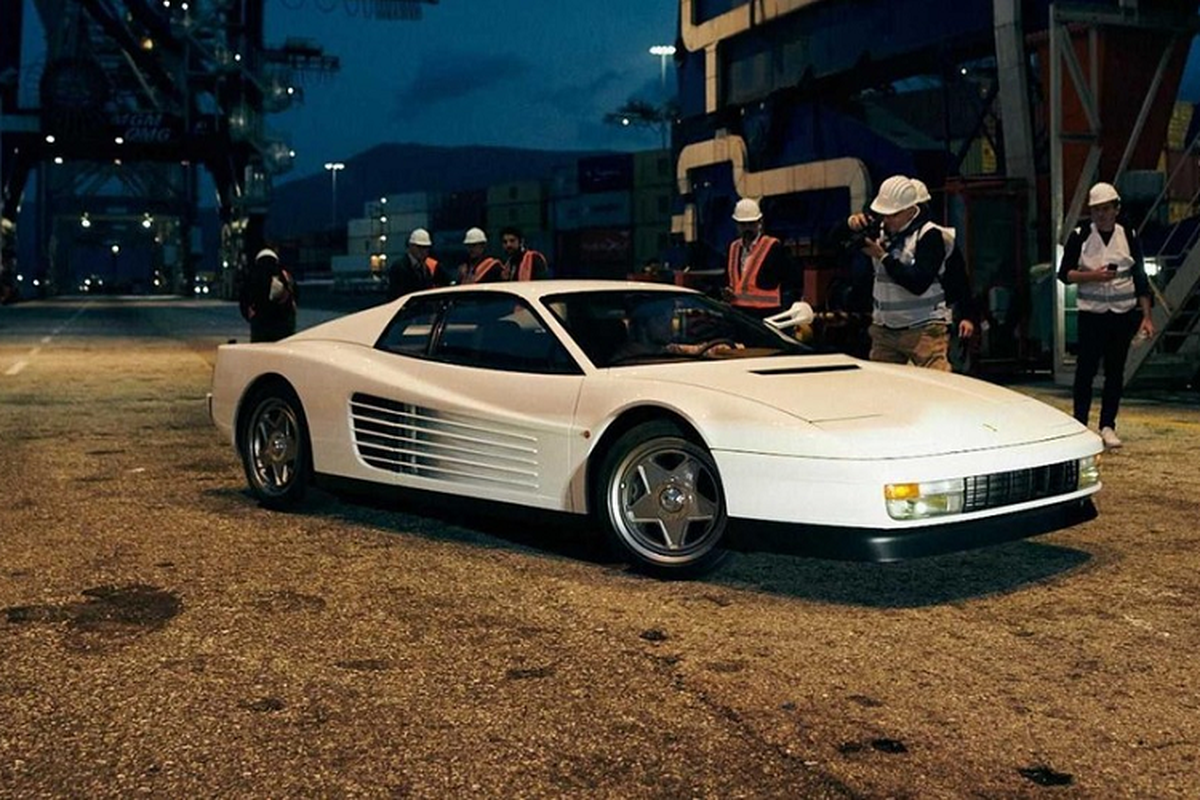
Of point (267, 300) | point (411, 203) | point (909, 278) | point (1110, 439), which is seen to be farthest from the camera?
point (411, 203)

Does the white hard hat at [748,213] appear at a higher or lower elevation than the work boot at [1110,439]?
higher

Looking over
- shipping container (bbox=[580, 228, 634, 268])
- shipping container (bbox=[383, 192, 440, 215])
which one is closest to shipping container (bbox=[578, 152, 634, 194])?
shipping container (bbox=[580, 228, 634, 268])

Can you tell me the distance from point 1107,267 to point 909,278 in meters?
2.56

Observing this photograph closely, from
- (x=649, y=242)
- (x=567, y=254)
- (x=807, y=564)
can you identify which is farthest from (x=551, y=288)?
(x=567, y=254)

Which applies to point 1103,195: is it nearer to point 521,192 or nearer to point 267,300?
point 267,300

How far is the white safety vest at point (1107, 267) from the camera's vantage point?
8.96m

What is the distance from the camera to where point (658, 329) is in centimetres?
604

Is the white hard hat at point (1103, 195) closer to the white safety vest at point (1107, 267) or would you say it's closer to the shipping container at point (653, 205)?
the white safety vest at point (1107, 267)

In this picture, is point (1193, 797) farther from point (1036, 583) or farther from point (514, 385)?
point (514, 385)

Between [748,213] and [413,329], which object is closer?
[413,329]

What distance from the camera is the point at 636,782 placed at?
125 inches

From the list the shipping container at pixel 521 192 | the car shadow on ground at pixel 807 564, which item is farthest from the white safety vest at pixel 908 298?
the shipping container at pixel 521 192

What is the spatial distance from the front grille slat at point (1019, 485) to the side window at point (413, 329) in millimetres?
2751

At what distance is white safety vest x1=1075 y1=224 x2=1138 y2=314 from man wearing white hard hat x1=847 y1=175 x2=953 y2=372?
2154 mm
